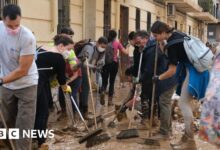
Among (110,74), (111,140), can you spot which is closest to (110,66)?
(110,74)

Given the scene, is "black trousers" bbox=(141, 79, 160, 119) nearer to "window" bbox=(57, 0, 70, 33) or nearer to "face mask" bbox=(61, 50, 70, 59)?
"face mask" bbox=(61, 50, 70, 59)

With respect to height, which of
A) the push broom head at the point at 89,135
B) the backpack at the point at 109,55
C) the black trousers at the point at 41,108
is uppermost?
the backpack at the point at 109,55

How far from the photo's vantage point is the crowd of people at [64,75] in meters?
5.24

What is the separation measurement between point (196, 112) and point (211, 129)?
5547 millimetres

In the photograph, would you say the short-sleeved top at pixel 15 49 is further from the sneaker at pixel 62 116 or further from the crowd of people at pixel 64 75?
the sneaker at pixel 62 116

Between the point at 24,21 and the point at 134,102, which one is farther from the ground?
the point at 24,21

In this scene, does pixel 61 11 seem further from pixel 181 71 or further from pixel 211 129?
pixel 211 129

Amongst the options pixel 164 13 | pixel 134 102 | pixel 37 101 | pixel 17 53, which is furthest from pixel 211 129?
pixel 164 13

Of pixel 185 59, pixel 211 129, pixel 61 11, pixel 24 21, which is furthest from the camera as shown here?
pixel 61 11

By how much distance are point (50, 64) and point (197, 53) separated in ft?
5.83

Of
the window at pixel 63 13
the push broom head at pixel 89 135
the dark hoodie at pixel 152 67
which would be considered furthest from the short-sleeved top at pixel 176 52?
the window at pixel 63 13

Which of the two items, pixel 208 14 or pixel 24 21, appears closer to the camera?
pixel 24 21

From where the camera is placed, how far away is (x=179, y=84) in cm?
675

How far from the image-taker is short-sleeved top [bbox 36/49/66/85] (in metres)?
6.16
